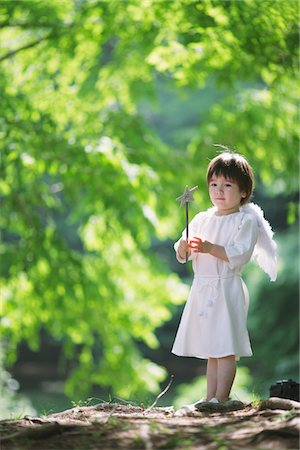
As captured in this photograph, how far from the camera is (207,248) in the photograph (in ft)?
13.1

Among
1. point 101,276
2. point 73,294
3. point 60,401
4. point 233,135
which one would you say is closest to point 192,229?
point 73,294

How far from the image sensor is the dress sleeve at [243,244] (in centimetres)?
402

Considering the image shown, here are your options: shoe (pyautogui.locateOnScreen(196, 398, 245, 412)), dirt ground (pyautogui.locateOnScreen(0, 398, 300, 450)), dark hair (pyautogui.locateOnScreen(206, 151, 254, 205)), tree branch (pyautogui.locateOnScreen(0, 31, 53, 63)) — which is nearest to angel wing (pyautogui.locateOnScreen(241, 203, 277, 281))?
dark hair (pyautogui.locateOnScreen(206, 151, 254, 205))

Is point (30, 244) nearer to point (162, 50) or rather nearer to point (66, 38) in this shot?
point (66, 38)

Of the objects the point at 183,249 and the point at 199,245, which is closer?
the point at 199,245

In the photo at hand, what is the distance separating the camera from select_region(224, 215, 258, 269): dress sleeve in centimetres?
402

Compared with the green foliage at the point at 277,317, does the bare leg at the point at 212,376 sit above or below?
above

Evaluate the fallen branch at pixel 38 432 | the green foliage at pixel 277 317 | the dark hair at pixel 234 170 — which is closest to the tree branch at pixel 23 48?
the dark hair at pixel 234 170

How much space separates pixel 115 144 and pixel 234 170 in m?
4.57

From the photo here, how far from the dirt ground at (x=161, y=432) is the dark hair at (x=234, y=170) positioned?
1081mm

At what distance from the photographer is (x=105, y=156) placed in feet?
27.0

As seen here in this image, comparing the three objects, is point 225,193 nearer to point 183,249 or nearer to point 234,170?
point 234,170

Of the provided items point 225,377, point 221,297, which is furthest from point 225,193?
point 225,377

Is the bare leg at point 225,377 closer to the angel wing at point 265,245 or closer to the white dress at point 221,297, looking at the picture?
the white dress at point 221,297
